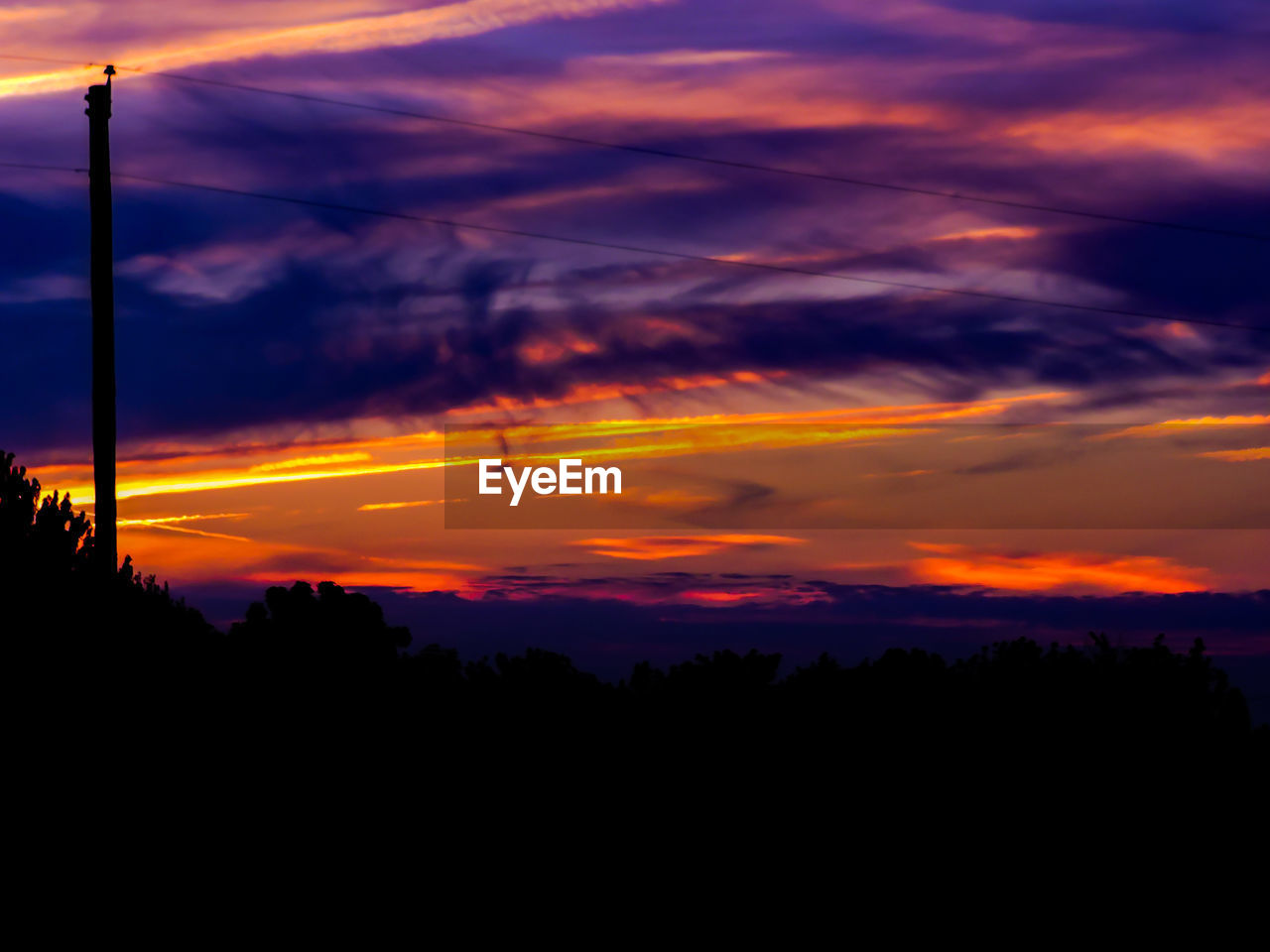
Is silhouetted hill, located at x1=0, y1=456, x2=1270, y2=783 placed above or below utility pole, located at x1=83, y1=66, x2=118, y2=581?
below

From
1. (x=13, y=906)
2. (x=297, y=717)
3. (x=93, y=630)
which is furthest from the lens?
(x=93, y=630)

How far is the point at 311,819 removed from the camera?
53.9ft

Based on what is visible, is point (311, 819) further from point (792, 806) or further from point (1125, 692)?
point (1125, 692)

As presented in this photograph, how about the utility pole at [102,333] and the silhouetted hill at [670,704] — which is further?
the utility pole at [102,333]

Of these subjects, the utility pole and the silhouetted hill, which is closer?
the silhouetted hill

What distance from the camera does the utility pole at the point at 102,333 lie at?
20734 millimetres

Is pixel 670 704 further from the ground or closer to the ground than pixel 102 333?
closer to the ground

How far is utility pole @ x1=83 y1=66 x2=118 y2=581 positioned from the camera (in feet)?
68.0

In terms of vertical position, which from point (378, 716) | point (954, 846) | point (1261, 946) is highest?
point (378, 716)

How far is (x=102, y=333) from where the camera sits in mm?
21047

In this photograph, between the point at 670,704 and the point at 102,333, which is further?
the point at 102,333

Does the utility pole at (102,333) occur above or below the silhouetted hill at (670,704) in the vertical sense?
above

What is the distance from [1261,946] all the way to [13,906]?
495 inches

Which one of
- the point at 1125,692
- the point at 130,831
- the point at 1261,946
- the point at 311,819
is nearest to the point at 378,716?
the point at 311,819
